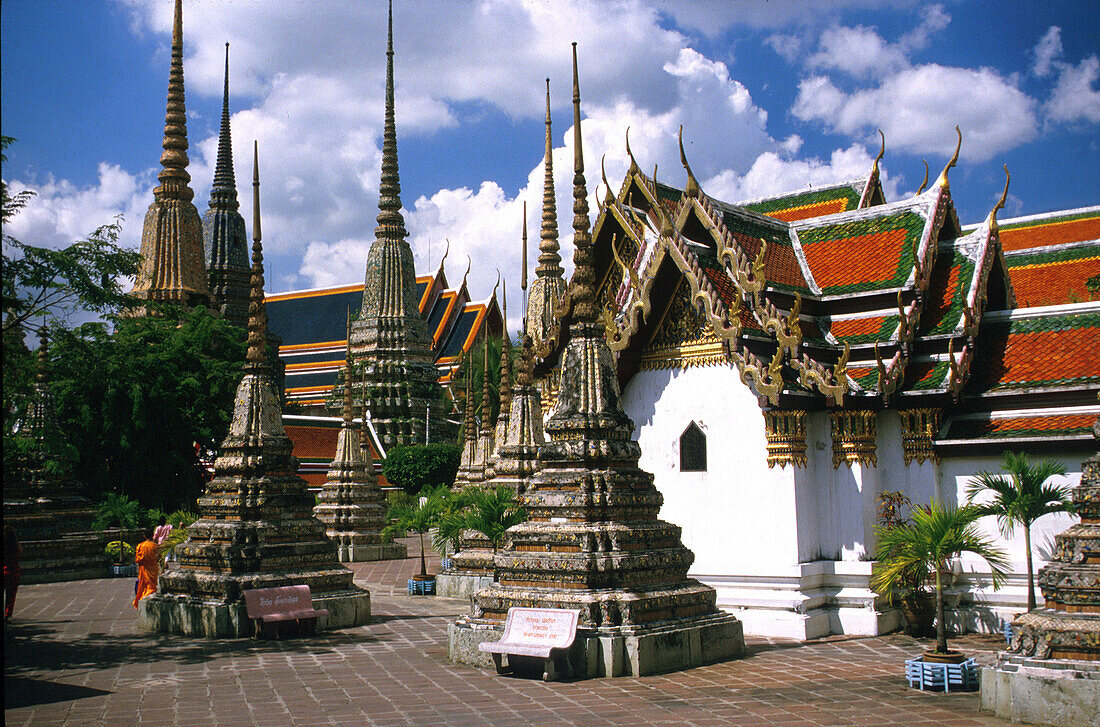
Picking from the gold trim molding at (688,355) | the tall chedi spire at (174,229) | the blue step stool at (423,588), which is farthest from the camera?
the tall chedi spire at (174,229)

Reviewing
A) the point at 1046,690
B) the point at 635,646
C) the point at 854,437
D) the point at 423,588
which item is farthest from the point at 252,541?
the point at 1046,690

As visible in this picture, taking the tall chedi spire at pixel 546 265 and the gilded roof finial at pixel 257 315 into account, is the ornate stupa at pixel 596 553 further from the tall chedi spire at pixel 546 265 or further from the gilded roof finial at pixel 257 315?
the tall chedi spire at pixel 546 265

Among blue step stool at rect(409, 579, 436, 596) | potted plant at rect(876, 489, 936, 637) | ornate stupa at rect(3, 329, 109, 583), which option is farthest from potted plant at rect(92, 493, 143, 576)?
potted plant at rect(876, 489, 936, 637)

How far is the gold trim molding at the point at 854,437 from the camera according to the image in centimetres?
Answer: 1235

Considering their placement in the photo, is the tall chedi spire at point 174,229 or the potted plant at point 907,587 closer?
the potted plant at point 907,587

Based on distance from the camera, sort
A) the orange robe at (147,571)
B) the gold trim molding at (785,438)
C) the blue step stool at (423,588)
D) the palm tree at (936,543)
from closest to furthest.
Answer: the palm tree at (936,543) → the gold trim molding at (785,438) → the orange robe at (147,571) → the blue step stool at (423,588)

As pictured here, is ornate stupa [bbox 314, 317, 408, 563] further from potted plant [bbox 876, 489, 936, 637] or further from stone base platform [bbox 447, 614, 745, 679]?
potted plant [bbox 876, 489, 936, 637]

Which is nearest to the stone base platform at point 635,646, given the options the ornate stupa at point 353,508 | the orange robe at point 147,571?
the orange robe at point 147,571

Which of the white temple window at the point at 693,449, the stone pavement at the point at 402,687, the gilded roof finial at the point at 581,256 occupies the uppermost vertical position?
the gilded roof finial at the point at 581,256

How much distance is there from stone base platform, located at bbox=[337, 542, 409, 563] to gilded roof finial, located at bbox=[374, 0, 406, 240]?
67.8 ft

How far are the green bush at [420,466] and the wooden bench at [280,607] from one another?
80.7 feet

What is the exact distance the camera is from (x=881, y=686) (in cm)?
882

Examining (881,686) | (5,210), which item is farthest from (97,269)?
(881,686)

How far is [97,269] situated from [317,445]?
87.1 feet
